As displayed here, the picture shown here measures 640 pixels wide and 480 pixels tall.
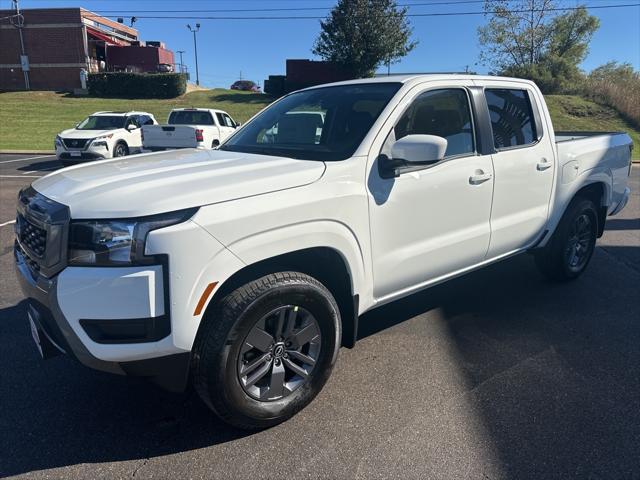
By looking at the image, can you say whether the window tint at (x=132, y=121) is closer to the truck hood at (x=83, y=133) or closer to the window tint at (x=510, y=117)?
the truck hood at (x=83, y=133)

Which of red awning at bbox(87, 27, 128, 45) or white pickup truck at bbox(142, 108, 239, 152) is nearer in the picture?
white pickup truck at bbox(142, 108, 239, 152)

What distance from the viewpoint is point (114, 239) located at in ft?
7.48

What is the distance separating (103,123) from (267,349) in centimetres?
1583

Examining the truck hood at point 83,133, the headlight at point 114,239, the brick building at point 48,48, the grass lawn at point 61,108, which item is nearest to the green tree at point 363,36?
the grass lawn at point 61,108

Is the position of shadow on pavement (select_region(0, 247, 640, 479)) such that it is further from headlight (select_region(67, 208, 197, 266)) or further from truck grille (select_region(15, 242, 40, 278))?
headlight (select_region(67, 208, 197, 266))

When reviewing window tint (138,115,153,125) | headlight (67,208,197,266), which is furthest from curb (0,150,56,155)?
headlight (67,208,197,266)

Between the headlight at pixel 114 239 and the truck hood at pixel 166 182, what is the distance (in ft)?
0.12

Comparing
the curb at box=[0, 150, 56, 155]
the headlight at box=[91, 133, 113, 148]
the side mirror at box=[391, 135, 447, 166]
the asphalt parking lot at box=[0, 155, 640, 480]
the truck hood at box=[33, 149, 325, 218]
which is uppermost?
the side mirror at box=[391, 135, 447, 166]

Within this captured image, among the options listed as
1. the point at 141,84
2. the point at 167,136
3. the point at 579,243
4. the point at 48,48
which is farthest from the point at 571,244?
the point at 48,48

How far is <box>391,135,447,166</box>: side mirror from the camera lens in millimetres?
2904

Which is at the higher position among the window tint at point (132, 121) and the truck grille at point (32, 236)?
the window tint at point (132, 121)

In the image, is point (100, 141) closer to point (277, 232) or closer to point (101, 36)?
point (277, 232)

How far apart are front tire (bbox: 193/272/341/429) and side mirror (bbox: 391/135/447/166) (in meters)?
0.90

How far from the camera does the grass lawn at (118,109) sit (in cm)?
2463
